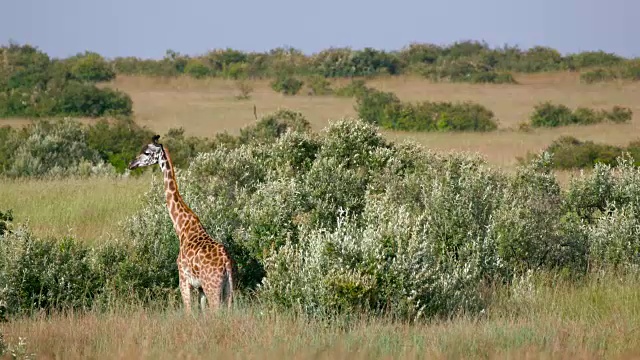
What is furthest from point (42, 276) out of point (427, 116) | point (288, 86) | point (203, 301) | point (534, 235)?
point (288, 86)

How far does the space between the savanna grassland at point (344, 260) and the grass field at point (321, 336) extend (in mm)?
30

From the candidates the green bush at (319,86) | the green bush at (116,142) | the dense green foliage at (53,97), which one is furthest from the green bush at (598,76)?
the green bush at (116,142)

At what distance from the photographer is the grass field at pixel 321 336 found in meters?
7.35

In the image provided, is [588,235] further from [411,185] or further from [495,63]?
[495,63]

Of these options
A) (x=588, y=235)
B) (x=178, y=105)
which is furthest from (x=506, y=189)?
(x=178, y=105)

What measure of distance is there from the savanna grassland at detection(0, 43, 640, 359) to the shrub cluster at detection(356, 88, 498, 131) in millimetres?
17974

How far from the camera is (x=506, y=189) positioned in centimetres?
1387

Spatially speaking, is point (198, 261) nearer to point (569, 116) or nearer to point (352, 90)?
point (569, 116)

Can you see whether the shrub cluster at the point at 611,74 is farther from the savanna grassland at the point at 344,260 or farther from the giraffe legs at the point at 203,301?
the giraffe legs at the point at 203,301

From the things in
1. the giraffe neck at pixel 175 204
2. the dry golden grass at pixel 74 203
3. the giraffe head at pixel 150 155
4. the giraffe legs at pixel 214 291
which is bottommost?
the dry golden grass at pixel 74 203

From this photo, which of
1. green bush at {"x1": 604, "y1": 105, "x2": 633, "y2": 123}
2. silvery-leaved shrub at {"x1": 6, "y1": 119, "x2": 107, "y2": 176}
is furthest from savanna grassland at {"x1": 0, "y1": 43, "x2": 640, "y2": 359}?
green bush at {"x1": 604, "y1": 105, "x2": 633, "y2": 123}


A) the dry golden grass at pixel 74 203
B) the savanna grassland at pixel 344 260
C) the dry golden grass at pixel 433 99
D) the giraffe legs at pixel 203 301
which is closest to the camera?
the savanna grassland at pixel 344 260

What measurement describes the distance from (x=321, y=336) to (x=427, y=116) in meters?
28.8

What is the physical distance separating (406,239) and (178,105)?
105ft
